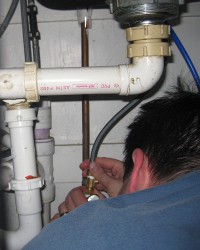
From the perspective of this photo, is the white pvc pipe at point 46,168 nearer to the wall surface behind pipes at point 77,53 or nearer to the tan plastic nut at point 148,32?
the wall surface behind pipes at point 77,53

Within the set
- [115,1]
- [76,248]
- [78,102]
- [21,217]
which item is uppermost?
[115,1]

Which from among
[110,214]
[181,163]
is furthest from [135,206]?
[181,163]

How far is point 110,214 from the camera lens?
1.44 ft

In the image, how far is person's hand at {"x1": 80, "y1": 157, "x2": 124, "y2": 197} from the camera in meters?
0.88

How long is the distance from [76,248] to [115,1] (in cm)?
52

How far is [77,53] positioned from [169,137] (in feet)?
1.59

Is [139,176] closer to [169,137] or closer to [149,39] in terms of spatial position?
[169,137]

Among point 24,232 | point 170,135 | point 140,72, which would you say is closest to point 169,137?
point 170,135

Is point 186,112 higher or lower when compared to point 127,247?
higher

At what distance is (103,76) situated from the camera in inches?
27.1

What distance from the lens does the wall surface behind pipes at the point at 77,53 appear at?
37.9 inches

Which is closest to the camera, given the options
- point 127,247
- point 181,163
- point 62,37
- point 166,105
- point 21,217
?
point 127,247

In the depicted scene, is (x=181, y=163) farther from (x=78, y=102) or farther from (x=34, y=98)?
(x=78, y=102)

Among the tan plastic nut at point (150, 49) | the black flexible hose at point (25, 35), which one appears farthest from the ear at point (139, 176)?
the black flexible hose at point (25, 35)
